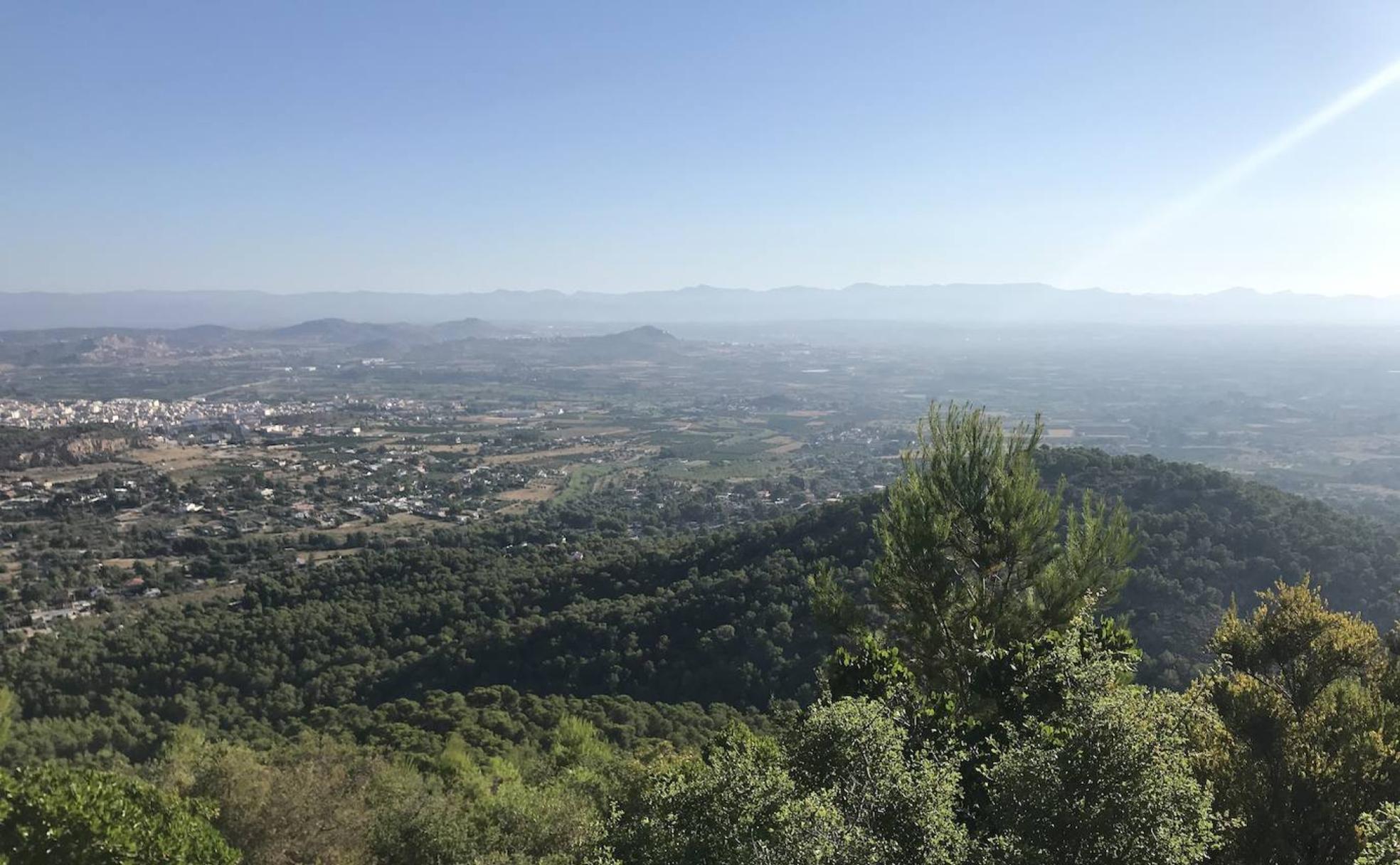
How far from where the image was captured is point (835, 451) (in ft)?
301

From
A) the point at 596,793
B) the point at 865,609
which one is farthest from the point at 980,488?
the point at 596,793

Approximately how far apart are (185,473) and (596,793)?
7244 centimetres

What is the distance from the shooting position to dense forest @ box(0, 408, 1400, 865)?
18.3 feet

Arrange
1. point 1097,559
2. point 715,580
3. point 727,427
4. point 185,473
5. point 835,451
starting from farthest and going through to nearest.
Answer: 1. point 727,427
2. point 835,451
3. point 185,473
4. point 715,580
5. point 1097,559

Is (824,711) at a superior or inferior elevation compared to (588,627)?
superior

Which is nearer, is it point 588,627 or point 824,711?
point 824,711

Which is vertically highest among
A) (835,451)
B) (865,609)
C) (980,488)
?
(980,488)

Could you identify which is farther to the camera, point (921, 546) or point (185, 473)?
point (185, 473)

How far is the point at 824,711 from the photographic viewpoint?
21.3 feet

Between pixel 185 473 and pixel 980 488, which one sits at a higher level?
pixel 980 488

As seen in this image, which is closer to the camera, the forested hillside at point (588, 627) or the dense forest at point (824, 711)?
the dense forest at point (824, 711)

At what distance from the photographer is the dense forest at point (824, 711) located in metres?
5.58

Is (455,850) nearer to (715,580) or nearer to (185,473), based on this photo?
(715,580)

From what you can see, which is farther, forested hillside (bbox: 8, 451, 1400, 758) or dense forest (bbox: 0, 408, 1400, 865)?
forested hillside (bbox: 8, 451, 1400, 758)
